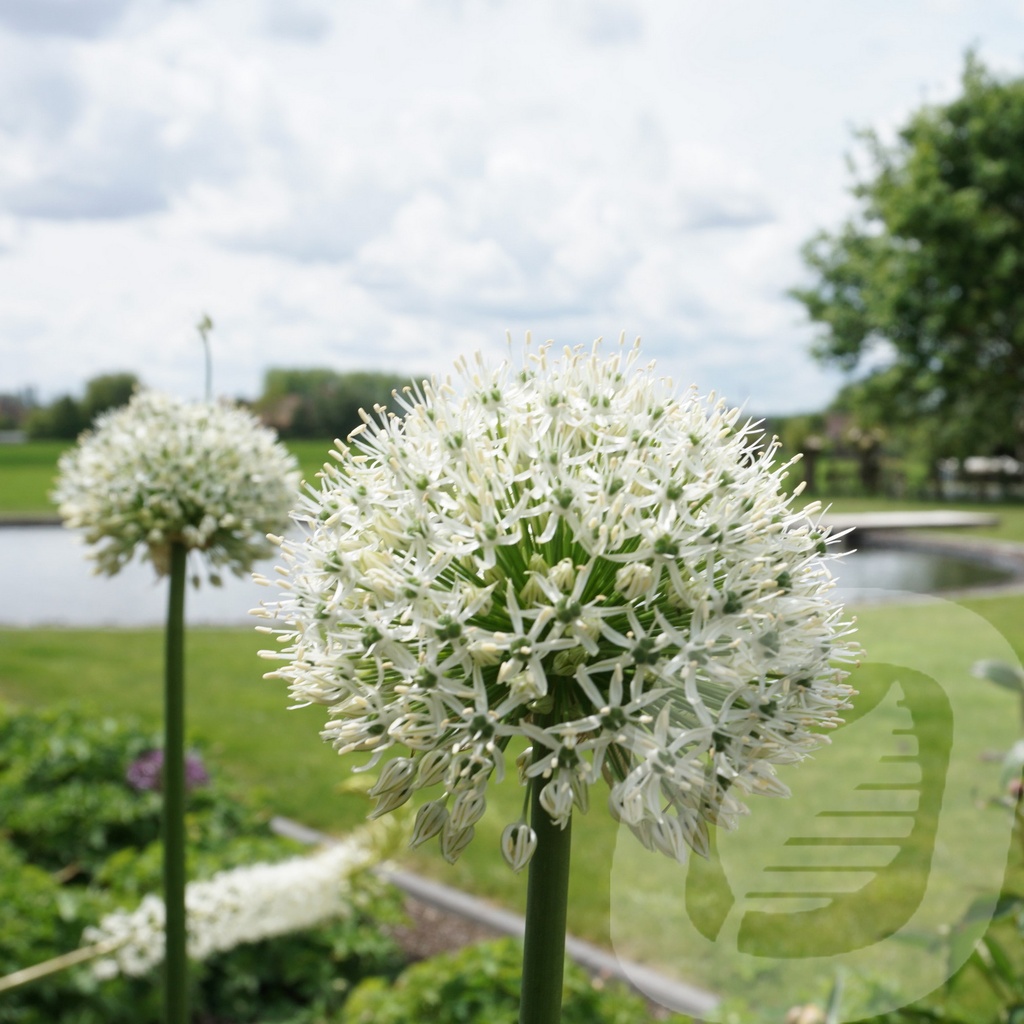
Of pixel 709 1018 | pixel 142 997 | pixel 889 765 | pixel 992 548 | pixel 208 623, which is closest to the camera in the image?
pixel 889 765

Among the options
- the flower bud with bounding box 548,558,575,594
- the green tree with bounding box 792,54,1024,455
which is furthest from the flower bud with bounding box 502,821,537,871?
the green tree with bounding box 792,54,1024,455

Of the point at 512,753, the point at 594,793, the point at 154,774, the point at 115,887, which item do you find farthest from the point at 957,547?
the point at 115,887

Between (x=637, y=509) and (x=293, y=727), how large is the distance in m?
9.18

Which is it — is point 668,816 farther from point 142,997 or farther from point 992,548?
point 992,548

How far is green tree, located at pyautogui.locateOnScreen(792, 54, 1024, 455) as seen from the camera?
1039 inches

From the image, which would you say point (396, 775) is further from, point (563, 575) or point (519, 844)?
point (563, 575)

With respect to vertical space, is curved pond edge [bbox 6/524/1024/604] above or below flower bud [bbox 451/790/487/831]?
below

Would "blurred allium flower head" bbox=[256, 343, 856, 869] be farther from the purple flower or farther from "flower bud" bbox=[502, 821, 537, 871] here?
the purple flower

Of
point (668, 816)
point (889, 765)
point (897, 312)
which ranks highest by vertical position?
point (897, 312)

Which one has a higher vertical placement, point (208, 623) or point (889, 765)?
point (889, 765)

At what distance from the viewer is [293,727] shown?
1018 cm

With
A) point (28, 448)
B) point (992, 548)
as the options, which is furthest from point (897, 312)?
point (28, 448)

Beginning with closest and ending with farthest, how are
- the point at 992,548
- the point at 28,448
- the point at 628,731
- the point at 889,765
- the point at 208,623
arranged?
1. the point at 628,731
2. the point at 889,765
3. the point at 208,623
4. the point at 992,548
5. the point at 28,448

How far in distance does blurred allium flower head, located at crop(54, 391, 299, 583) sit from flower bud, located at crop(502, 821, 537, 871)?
2285mm
